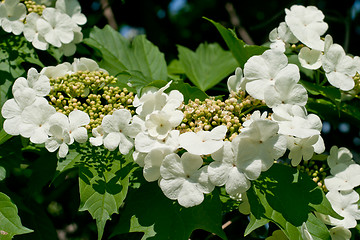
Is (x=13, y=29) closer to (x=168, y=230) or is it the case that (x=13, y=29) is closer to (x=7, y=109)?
(x=7, y=109)

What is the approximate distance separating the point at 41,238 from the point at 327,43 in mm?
1619

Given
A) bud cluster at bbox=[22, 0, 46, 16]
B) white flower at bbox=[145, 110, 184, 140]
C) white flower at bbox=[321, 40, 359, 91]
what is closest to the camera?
white flower at bbox=[145, 110, 184, 140]

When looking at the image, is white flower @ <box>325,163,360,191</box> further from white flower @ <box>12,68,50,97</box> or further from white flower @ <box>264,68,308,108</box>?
white flower @ <box>12,68,50,97</box>

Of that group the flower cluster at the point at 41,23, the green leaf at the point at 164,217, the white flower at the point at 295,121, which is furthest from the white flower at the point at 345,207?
the flower cluster at the point at 41,23

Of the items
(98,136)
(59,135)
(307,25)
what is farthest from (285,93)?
(59,135)

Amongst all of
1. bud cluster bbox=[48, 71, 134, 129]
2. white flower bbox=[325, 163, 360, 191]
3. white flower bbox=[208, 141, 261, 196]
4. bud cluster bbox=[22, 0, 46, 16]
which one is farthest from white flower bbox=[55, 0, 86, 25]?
white flower bbox=[325, 163, 360, 191]

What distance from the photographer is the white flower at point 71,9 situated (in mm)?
2340

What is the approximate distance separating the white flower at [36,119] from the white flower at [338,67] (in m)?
1.19

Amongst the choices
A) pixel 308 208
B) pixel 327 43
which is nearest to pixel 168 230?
pixel 308 208

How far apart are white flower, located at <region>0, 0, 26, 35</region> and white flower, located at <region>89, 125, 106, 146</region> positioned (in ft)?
2.52

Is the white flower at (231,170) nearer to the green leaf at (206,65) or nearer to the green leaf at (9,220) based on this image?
the green leaf at (9,220)

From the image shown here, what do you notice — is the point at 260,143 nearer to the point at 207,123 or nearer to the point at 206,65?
the point at 207,123

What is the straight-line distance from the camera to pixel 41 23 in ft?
7.16

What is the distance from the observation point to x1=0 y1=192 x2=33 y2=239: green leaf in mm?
1695
